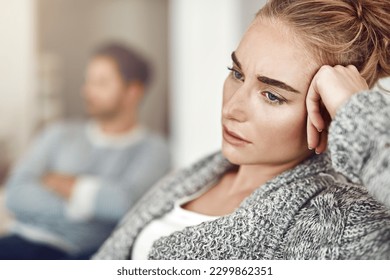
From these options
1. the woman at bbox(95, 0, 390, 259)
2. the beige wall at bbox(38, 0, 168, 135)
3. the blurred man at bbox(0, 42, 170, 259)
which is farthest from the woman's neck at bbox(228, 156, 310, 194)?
the beige wall at bbox(38, 0, 168, 135)

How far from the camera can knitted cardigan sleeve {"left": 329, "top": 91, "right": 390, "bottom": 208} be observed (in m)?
0.62

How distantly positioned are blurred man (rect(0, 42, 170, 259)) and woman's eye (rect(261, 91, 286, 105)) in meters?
0.81

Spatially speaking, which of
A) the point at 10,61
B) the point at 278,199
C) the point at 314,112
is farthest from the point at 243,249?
the point at 10,61

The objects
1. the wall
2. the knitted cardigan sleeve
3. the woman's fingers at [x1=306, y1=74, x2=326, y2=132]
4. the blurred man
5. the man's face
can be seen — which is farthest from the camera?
the wall

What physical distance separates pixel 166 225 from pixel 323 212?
28 centimetres

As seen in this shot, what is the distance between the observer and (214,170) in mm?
953

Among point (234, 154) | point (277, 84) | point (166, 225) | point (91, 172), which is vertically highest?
point (277, 84)

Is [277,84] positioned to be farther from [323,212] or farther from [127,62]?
[127,62]

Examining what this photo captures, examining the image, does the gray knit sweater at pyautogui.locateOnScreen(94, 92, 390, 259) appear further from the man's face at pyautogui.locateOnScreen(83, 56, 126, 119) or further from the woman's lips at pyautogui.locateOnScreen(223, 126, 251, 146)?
the man's face at pyautogui.locateOnScreen(83, 56, 126, 119)

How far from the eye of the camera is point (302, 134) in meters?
0.78

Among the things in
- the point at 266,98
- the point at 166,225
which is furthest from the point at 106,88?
the point at 266,98

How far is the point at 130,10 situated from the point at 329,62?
74.3 inches

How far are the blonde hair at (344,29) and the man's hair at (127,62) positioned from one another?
4.17 ft

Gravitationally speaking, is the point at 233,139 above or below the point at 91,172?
above
